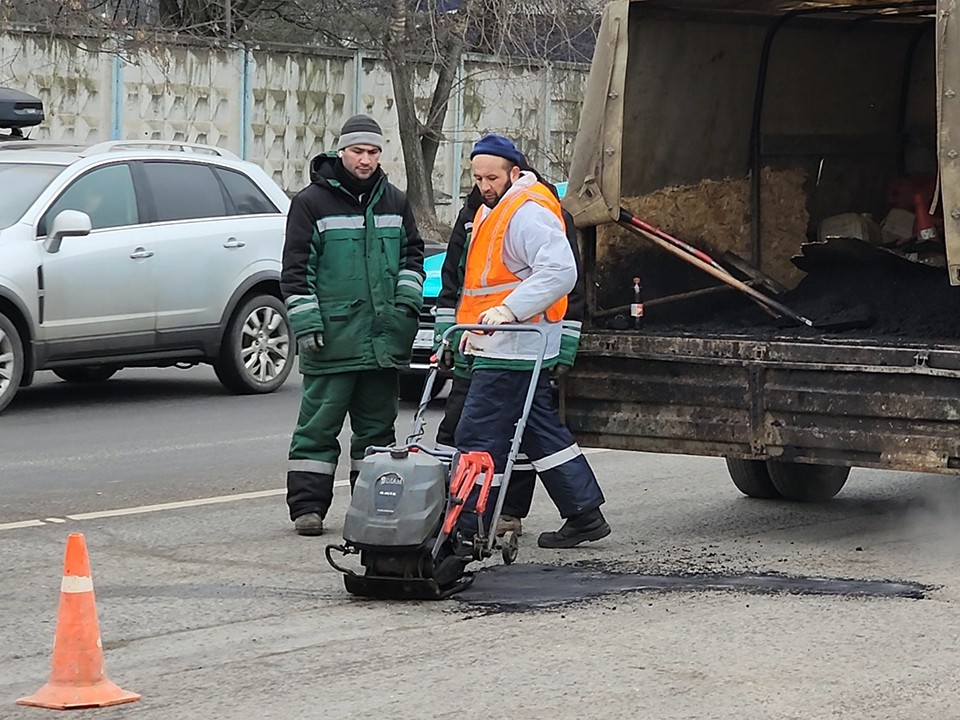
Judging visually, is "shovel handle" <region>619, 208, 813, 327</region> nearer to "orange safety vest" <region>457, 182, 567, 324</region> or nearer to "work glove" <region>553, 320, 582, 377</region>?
"work glove" <region>553, 320, 582, 377</region>

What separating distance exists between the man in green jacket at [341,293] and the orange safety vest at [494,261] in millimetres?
603

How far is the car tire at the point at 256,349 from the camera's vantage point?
13.2m

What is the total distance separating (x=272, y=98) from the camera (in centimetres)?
2327

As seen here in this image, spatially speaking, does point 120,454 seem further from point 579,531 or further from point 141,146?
point 579,531

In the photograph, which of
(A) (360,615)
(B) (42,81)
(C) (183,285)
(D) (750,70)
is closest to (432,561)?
(A) (360,615)

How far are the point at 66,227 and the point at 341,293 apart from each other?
3981mm

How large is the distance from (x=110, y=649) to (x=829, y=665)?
7.62 feet

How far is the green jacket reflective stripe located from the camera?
8.26 m

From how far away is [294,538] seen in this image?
8.23m

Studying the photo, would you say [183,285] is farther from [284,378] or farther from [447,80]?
[447,80]

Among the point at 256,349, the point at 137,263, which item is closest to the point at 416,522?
the point at 137,263

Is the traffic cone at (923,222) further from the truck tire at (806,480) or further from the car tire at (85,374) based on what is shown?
the car tire at (85,374)

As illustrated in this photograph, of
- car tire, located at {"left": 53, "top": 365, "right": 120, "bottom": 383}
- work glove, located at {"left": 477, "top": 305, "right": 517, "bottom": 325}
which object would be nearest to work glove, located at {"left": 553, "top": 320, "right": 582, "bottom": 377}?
work glove, located at {"left": 477, "top": 305, "right": 517, "bottom": 325}

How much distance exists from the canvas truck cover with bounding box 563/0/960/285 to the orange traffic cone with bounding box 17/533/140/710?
11.9 feet
